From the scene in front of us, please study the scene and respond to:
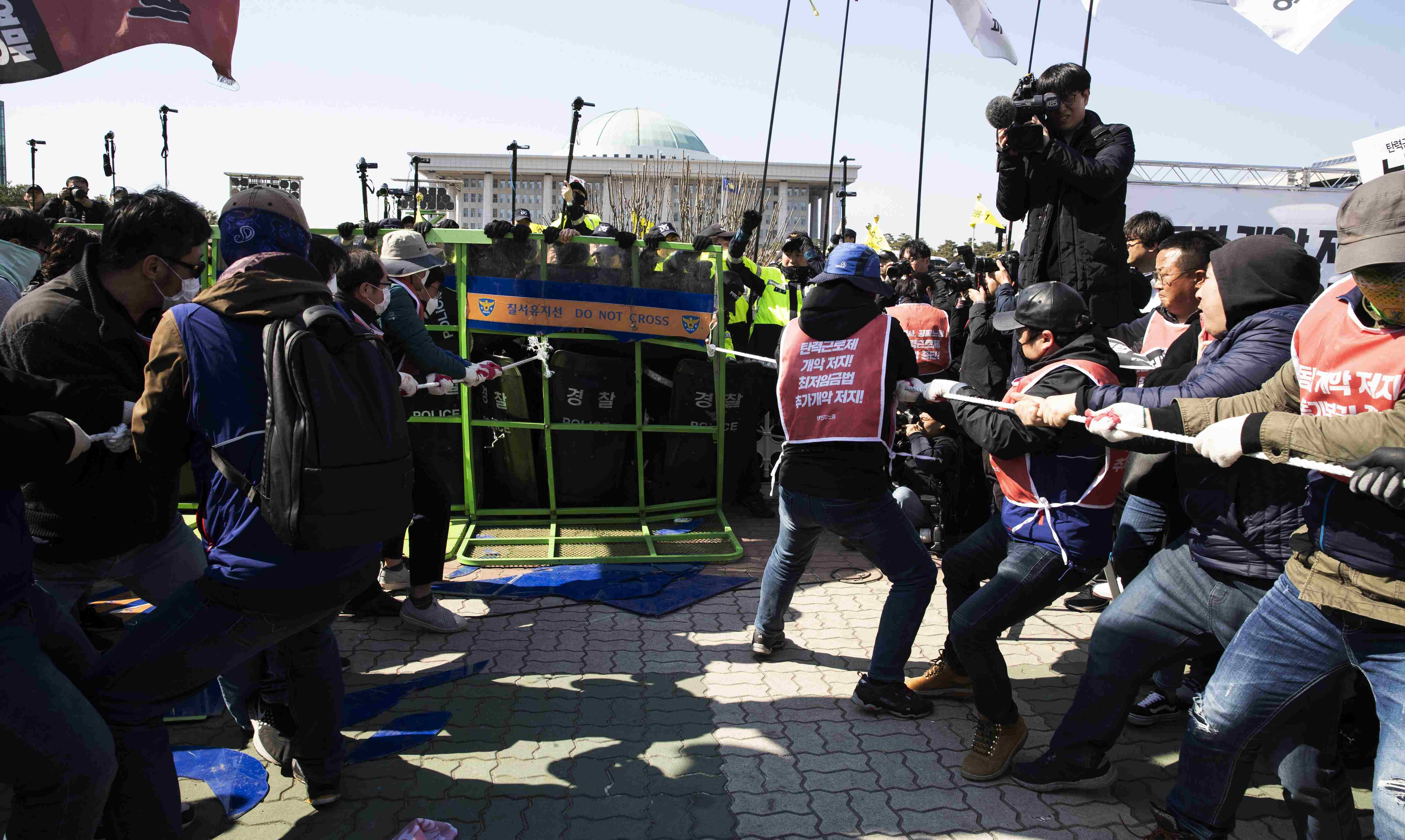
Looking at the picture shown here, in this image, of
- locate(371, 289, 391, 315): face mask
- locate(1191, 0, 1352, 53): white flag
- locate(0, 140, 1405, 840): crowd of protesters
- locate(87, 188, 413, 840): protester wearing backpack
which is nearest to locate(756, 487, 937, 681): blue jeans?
locate(0, 140, 1405, 840): crowd of protesters

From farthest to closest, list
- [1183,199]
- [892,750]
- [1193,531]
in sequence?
[1183,199], [892,750], [1193,531]

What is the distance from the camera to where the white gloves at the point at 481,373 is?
5.12m

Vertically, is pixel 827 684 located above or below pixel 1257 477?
below

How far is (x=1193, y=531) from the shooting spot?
2797 mm

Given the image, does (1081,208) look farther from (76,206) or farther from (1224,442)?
(76,206)

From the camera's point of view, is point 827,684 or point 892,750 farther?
point 827,684

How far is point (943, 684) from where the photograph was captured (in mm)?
3975

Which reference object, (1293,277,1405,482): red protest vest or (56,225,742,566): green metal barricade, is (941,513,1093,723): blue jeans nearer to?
(1293,277,1405,482): red protest vest

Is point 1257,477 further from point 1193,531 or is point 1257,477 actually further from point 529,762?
point 529,762

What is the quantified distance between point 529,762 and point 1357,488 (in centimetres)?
281

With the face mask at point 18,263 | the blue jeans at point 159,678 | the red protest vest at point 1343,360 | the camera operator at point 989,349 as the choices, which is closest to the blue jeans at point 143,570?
the blue jeans at point 159,678

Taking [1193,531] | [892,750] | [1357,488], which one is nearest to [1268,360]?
[1193,531]

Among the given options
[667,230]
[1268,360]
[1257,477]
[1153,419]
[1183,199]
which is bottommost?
[1257,477]

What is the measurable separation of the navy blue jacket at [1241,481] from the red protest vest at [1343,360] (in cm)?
24
